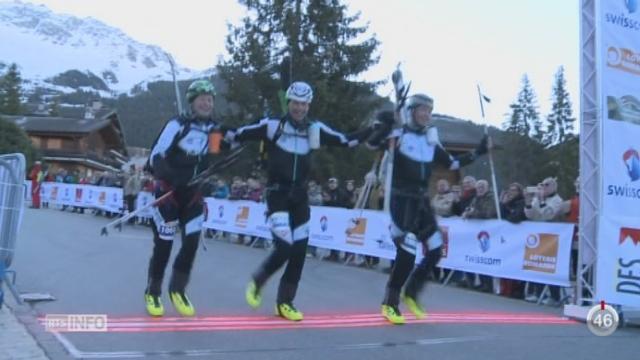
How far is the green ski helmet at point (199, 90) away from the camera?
6957 mm

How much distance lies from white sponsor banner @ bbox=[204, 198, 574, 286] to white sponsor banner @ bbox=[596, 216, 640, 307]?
61.0 inches

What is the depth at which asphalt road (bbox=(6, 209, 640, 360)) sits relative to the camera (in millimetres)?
5578

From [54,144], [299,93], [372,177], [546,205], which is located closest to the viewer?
[299,93]

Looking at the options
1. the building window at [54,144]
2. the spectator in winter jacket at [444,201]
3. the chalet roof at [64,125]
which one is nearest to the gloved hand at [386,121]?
the spectator in winter jacket at [444,201]

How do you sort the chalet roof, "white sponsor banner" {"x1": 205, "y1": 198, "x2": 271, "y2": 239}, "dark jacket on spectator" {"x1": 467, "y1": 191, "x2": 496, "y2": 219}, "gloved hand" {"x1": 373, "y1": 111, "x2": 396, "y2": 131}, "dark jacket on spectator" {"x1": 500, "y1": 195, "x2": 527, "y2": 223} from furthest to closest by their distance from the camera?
the chalet roof
"white sponsor banner" {"x1": 205, "y1": 198, "x2": 271, "y2": 239}
"dark jacket on spectator" {"x1": 467, "y1": 191, "x2": 496, "y2": 219}
"dark jacket on spectator" {"x1": 500, "y1": 195, "x2": 527, "y2": 223}
"gloved hand" {"x1": 373, "y1": 111, "x2": 396, "y2": 131}

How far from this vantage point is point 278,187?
6.91 meters

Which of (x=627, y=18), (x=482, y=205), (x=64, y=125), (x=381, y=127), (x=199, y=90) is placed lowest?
(x=482, y=205)

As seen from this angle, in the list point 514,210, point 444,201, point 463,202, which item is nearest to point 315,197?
point 444,201

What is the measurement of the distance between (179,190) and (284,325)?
161 centimetres

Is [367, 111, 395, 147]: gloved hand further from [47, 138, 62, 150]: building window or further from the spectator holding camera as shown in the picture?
[47, 138, 62, 150]: building window

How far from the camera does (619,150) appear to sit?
30.9 ft

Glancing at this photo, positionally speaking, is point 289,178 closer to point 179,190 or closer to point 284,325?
point 179,190

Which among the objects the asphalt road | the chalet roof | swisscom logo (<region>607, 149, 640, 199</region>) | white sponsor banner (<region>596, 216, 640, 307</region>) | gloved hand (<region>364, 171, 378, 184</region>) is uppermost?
the chalet roof

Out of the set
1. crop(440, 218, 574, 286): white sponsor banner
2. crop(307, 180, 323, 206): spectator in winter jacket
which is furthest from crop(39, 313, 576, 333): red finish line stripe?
crop(307, 180, 323, 206): spectator in winter jacket
